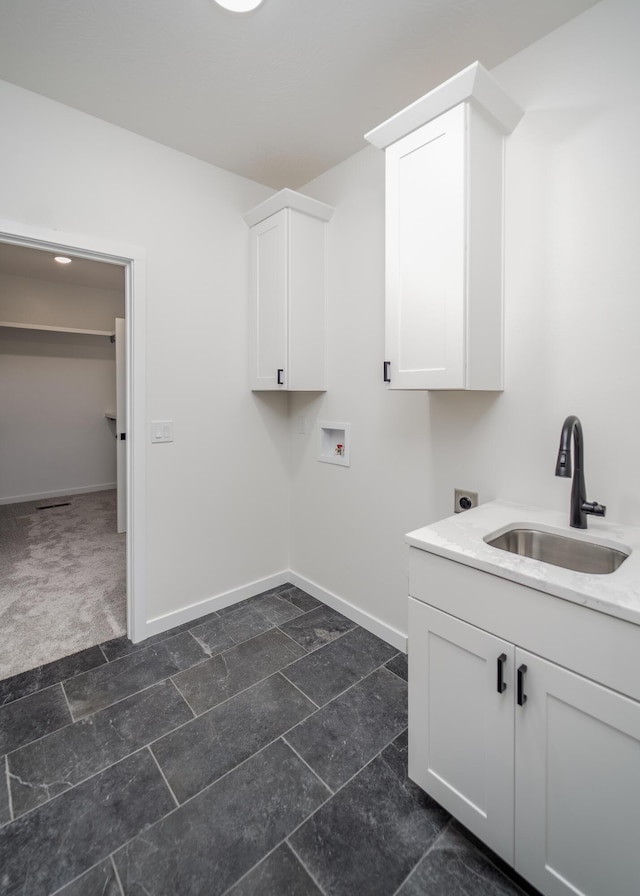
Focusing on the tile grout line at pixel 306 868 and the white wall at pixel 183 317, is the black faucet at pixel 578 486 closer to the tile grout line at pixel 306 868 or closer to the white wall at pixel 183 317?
the tile grout line at pixel 306 868

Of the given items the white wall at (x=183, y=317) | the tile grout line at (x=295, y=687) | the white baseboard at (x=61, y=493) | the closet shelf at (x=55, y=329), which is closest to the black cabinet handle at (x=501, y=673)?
the tile grout line at (x=295, y=687)

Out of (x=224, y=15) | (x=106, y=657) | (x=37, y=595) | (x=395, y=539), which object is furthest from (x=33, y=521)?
(x=224, y=15)

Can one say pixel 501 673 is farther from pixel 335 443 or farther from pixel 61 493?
pixel 61 493

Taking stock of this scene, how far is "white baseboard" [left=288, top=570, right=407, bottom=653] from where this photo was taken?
221 centimetres

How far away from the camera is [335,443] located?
8.50 ft

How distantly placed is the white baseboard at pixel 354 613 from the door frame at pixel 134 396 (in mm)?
1016

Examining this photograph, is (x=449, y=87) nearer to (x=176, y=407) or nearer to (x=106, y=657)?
(x=176, y=407)

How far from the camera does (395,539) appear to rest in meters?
2.23

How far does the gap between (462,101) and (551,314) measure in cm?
80

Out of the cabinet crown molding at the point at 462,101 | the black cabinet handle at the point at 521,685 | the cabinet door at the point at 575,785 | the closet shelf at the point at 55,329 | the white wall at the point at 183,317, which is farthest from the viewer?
the closet shelf at the point at 55,329

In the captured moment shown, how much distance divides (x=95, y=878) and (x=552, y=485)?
187 centimetres

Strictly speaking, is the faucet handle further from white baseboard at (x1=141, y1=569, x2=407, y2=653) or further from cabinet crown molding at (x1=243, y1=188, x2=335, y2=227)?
cabinet crown molding at (x1=243, y1=188, x2=335, y2=227)

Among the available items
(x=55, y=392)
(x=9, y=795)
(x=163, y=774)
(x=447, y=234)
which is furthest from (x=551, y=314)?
(x=55, y=392)

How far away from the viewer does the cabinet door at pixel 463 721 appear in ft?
3.62
